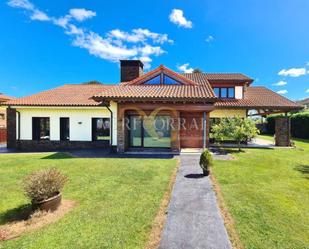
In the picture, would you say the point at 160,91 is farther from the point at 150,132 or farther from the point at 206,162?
the point at 206,162

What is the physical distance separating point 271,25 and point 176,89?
1141 centimetres

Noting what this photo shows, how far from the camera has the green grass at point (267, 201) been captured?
15.4ft

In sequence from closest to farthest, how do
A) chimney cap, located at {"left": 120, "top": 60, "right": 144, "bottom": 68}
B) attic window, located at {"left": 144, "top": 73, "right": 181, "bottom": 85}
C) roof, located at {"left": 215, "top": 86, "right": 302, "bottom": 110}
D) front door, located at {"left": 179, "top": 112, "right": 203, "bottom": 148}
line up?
front door, located at {"left": 179, "top": 112, "right": 203, "bottom": 148}
attic window, located at {"left": 144, "top": 73, "right": 181, "bottom": 85}
roof, located at {"left": 215, "top": 86, "right": 302, "bottom": 110}
chimney cap, located at {"left": 120, "top": 60, "right": 144, "bottom": 68}

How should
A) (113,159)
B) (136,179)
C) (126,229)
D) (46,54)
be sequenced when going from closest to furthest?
(126,229), (136,179), (113,159), (46,54)

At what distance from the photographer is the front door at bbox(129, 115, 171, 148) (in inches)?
630

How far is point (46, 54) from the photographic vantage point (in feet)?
92.2

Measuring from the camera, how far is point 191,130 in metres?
17.9

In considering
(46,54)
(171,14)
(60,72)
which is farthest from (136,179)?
(60,72)

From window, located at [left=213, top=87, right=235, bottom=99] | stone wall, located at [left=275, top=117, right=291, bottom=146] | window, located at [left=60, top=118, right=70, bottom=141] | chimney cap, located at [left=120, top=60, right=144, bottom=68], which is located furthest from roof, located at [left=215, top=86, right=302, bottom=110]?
window, located at [left=60, top=118, right=70, bottom=141]

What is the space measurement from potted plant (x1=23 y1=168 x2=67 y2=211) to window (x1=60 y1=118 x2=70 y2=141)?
510 inches

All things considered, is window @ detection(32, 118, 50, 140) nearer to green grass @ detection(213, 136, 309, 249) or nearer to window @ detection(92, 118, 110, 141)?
window @ detection(92, 118, 110, 141)

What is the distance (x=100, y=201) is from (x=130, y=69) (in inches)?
654

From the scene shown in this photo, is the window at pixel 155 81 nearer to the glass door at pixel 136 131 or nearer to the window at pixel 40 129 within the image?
the glass door at pixel 136 131

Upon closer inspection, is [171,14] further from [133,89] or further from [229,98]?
[229,98]
